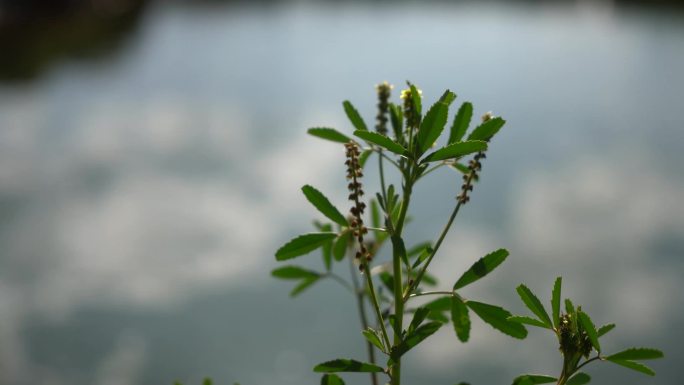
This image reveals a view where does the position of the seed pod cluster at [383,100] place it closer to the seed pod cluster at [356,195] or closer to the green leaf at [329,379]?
the seed pod cluster at [356,195]

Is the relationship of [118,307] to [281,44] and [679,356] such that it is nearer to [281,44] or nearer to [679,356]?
[679,356]

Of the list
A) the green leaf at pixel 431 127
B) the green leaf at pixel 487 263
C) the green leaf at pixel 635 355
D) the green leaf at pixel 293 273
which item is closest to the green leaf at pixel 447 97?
the green leaf at pixel 431 127

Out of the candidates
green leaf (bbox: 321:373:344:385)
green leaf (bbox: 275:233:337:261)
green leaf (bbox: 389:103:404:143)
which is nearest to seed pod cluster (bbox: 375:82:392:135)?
green leaf (bbox: 389:103:404:143)

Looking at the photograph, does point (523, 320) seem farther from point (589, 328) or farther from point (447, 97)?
point (447, 97)

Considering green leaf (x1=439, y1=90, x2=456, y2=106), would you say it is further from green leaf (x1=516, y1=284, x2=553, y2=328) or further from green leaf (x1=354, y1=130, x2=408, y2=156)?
green leaf (x1=516, y1=284, x2=553, y2=328)

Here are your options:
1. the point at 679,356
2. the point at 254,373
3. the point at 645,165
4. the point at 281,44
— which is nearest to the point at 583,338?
the point at 254,373

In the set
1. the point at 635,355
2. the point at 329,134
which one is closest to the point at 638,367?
the point at 635,355
